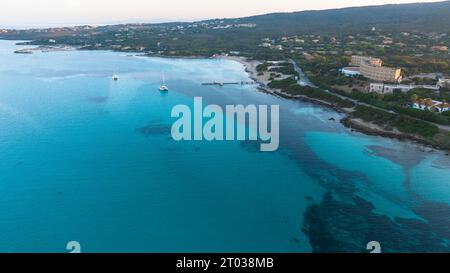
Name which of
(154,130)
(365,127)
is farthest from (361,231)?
(154,130)

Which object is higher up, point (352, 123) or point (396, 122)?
point (396, 122)

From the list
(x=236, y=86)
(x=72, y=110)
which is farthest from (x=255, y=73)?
(x=72, y=110)

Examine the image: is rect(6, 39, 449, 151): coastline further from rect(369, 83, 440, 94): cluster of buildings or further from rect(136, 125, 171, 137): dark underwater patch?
rect(136, 125, 171, 137): dark underwater patch

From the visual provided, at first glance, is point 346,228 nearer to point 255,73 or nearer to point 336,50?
point 255,73

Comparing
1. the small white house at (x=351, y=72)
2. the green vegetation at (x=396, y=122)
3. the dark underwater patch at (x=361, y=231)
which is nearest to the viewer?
the dark underwater patch at (x=361, y=231)

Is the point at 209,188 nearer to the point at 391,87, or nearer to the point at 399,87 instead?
the point at 391,87

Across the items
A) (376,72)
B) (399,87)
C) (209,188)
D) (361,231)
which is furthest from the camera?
(376,72)

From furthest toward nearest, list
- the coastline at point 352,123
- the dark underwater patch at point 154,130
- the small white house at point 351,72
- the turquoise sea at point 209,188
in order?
the small white house at point 351,72
the dark underwater patch at point 154,130
the coastline at point 352,123
the turquoise sea at point 209,188

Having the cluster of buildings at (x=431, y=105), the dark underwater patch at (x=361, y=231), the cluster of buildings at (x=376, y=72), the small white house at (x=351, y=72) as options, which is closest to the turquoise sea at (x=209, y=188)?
the dark underwater patch at (x=361, y=231)

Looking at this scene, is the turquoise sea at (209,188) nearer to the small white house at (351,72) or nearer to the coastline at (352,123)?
the coastline at (352,123)
